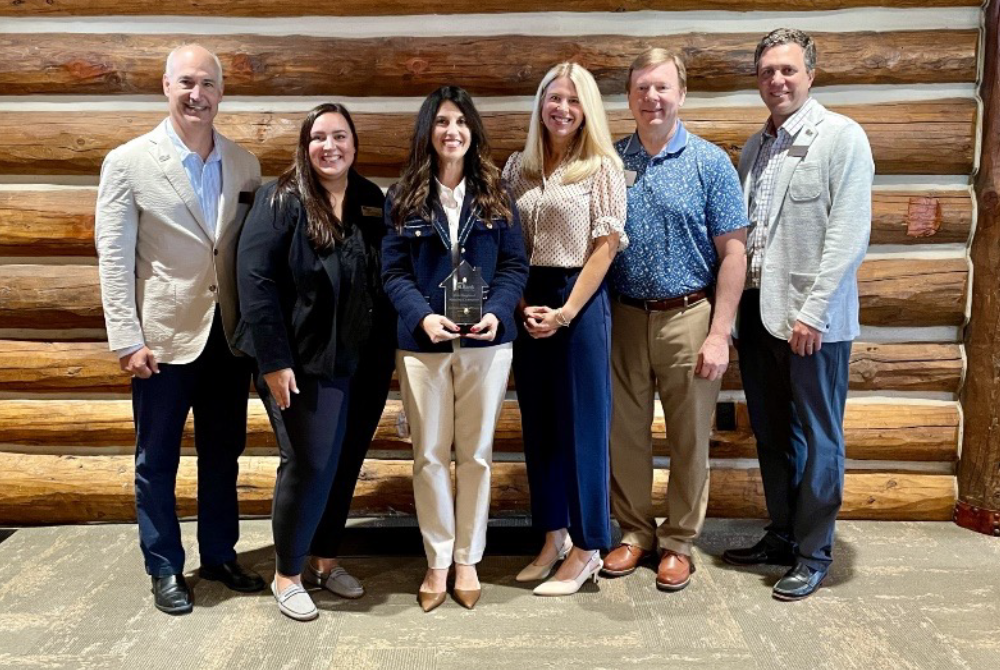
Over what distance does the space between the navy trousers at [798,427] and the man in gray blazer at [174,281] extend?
2.11m

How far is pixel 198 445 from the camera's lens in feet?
12.2

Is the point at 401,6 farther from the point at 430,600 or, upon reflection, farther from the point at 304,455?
the point at 430,600

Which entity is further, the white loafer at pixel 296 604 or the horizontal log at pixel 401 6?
the horizontal log at pixel 401 6

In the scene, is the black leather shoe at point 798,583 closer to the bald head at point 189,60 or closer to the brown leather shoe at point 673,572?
the brown leather shoe at point 673,572

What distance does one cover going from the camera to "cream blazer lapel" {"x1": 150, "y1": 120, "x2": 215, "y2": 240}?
134 inches

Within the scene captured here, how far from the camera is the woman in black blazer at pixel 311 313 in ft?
10.8

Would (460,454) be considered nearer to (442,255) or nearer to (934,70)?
(442,255)

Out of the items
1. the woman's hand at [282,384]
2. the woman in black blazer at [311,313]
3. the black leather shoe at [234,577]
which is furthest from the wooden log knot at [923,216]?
the black leather shoe at [234,577]

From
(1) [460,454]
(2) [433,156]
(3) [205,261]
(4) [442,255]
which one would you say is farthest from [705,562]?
(3) [205,261]

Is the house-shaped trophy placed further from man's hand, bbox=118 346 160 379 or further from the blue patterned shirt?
man's hand, bbox=118 346 160 379

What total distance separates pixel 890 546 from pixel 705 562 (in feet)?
3.05

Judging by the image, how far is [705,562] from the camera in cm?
404

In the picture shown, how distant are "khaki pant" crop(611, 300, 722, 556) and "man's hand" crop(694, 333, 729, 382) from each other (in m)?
0.06

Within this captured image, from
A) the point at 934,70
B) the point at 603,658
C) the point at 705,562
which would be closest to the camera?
the point at 603,658
